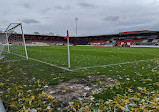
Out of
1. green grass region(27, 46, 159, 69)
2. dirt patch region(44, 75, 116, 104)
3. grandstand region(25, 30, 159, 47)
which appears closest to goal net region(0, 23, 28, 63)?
green grass region(27, 46, 159, 69)

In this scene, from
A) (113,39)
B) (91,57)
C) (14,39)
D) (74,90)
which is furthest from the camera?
(113,39)

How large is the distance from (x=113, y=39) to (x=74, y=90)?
65.2 m

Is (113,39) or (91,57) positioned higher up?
(113,39)

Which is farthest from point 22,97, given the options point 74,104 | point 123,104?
point 123,104

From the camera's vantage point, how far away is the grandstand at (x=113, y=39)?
48.9 meters

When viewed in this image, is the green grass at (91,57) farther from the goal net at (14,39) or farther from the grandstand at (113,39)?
the grandstand at (113,39)

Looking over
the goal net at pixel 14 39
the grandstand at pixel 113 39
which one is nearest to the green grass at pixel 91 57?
the goal net at pixel 14 39

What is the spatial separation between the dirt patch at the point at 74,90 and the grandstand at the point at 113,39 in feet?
147

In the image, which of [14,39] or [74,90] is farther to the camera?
[14,39]

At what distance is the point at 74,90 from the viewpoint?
3.47 meters

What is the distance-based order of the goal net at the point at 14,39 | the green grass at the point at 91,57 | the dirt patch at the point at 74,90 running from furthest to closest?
1. the goal net at the point at 14,39
2. the green grass at the point at 91,57
3. the dirt patch at the point at 74,90

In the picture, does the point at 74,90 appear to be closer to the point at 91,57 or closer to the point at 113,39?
the point at 91,57

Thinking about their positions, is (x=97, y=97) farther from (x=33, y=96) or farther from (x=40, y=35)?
(x=40, y=35)

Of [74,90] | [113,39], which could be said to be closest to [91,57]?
[74,90]
